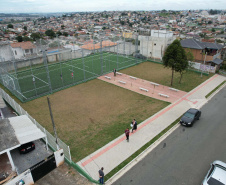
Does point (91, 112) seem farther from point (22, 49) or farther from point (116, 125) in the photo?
point (22, 49)

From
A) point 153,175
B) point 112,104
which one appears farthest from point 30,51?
point 153,175

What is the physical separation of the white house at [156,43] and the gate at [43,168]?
2865 cm

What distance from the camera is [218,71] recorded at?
2731cm

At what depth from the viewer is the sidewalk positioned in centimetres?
1082

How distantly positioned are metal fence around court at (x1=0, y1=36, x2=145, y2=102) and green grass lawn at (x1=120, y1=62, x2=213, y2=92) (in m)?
2.32

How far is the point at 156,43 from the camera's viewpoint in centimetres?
3341

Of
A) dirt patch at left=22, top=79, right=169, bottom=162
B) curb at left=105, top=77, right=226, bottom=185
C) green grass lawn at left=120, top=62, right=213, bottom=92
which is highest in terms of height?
green grass lawn at left=120, top=62, right=213, bottom=92

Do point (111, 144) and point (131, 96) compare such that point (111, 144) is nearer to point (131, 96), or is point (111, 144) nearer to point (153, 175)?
point (153, 175)

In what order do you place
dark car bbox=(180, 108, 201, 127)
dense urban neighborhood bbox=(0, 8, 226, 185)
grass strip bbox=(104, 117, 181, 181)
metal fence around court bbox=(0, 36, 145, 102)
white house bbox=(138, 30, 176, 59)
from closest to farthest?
dense urban neighborhood bbox=(0, 8, 226, 185)
grass strip bbox=(104, 117, 181, 181)
dark car bbox=(180, 108, 201, 127)
metal fence around court bbox=(0, 36, 145, 102)
white house bbox=(138, 30, 176, 59)

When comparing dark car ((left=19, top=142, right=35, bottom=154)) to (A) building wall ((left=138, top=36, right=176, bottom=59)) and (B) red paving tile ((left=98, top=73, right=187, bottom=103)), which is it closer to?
(B) red paving tile ((left=98, top=73, right=187, bottom=103))

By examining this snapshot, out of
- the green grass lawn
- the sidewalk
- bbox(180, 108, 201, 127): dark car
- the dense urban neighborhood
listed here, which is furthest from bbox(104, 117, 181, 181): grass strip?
the green grass lawn

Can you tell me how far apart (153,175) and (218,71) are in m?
24.0

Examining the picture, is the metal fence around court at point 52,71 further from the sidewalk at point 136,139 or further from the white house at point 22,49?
the sidewalk at point 136,139

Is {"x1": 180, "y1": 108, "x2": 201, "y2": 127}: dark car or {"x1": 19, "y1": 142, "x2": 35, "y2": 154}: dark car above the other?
{"x1": 19, "y1": 142, "x2": 35, "y2": 154}: dark car
